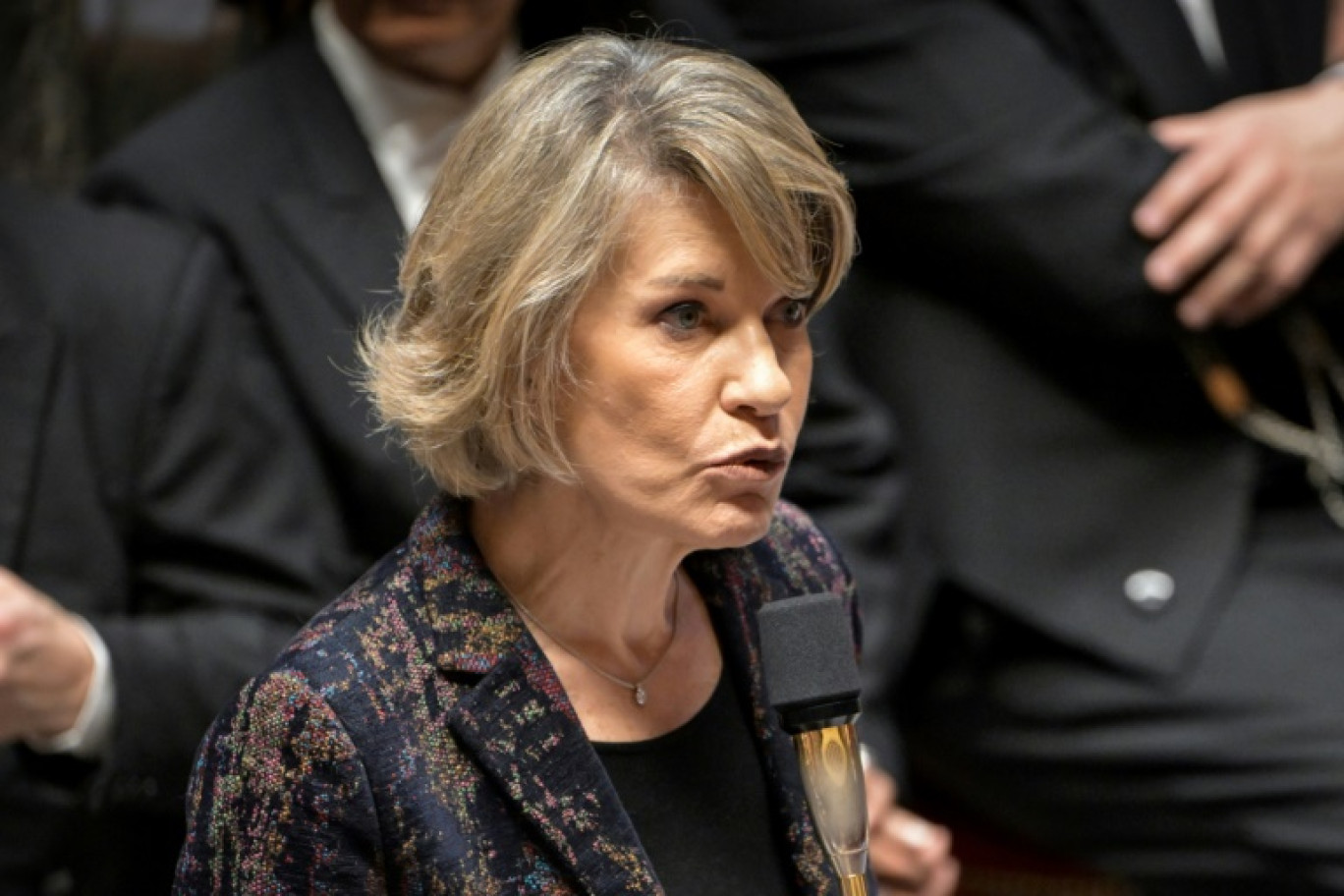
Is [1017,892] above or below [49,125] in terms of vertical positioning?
below

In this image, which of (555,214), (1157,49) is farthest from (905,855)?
(1157,49)

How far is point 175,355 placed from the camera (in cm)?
189

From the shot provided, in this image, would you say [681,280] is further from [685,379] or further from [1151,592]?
[1151,592]

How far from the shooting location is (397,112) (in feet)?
6.73

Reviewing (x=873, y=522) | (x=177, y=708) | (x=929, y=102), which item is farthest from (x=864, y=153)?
(x=177, y=708)

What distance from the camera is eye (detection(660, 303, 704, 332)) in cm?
125

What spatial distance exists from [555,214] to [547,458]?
15 centimetres

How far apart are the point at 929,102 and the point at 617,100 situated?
99 centimetres

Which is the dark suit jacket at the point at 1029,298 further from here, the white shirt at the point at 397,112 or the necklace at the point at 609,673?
the necklace at the point at 609,673

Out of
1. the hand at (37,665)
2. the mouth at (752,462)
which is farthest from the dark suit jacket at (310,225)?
the mouth at (752,462)

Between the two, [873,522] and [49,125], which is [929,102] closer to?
A: [873,522]

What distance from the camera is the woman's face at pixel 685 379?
1235mm

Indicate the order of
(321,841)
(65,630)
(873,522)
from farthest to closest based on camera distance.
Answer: (873,522)
(65,630)
(321,841)

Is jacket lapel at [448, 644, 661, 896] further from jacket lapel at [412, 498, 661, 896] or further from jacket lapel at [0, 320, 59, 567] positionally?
jacket lapel at [0, 320, 59, 567]
